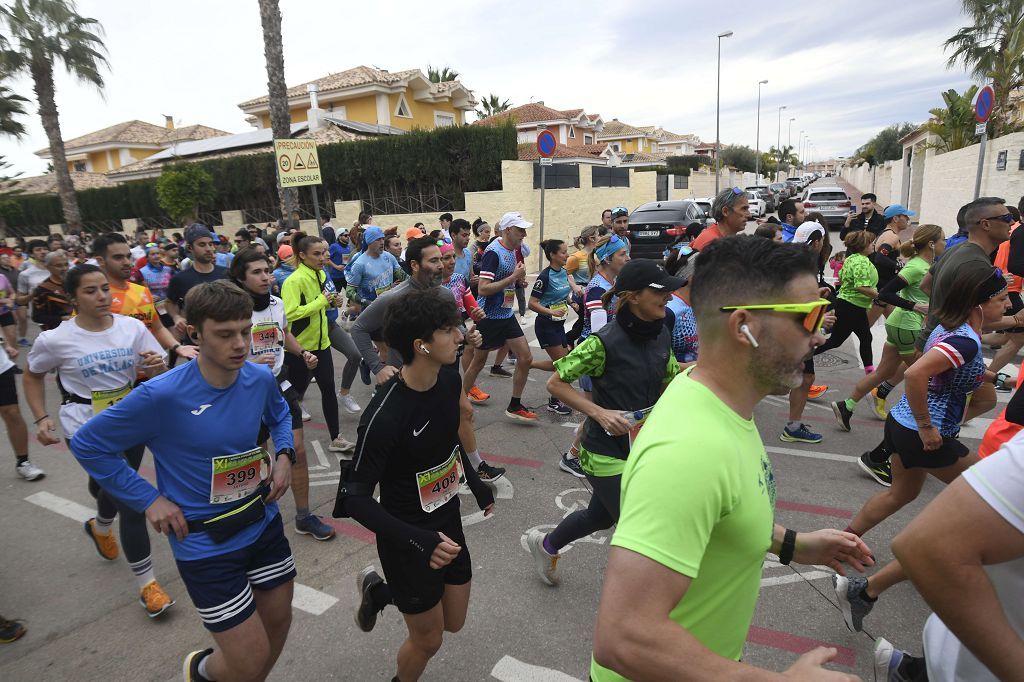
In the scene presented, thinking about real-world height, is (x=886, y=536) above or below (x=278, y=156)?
below

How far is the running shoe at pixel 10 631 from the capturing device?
325 centimetres

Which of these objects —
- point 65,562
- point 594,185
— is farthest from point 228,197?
point 65,562

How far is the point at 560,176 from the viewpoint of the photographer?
20.9 meters

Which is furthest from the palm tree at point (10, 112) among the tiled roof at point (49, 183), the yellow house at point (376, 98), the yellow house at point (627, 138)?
the yellow house at point (627, 138)

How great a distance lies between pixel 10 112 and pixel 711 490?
137 ft

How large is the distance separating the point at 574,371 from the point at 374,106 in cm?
3701

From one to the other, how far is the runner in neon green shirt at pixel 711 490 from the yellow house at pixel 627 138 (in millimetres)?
75134

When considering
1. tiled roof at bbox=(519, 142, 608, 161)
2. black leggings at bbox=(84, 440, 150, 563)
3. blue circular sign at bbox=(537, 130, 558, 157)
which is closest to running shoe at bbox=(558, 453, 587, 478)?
black leggings at bbox=(84, 440, 150, 563)

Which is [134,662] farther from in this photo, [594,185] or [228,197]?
[228,197]

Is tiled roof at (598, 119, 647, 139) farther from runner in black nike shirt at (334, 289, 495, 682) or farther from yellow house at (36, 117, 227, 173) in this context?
runner in black nike shirt at (334, 289, 495, 682)

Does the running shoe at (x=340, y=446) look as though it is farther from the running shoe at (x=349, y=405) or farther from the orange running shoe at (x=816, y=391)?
the orange running shoe at (x=816, y=391)

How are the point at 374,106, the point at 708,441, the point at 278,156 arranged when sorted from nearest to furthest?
the point at 708,441
the point at 278,156
the point at 374,106

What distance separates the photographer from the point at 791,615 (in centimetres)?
315

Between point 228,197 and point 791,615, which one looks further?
point 228,197
